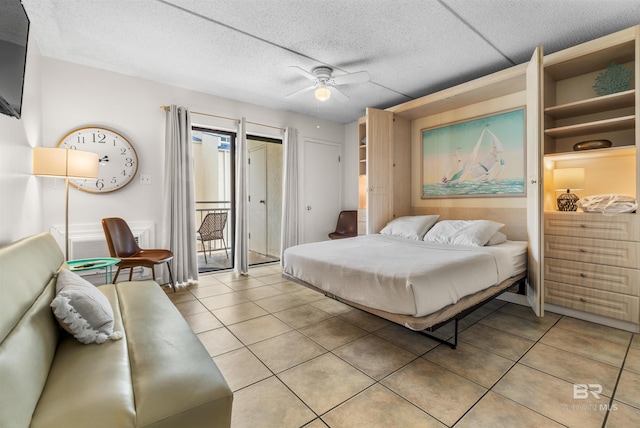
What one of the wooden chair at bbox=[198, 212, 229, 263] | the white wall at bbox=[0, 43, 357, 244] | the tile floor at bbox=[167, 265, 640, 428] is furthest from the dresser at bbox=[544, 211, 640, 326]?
the wooden chair at bbox=[198, 212, 229, 263]

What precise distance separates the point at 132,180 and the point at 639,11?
534cm

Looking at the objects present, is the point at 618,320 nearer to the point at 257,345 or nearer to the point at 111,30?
the point at 257,345

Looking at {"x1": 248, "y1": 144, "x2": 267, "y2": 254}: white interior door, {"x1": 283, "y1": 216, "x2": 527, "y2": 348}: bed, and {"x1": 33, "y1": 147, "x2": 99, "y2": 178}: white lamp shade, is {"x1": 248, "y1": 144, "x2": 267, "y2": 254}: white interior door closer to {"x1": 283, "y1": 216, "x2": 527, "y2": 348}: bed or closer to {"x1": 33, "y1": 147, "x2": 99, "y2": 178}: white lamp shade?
{"x1": 283, "y1": 216, "x2": 527, "y2": 348}: bed

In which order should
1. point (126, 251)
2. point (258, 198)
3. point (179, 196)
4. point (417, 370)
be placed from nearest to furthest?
point (417, 370)
point (126, 251)
point (179, 196)
point (258, 198)

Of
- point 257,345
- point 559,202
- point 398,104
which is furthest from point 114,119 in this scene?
point 559,202

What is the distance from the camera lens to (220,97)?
4398mm

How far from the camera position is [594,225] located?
2648mm

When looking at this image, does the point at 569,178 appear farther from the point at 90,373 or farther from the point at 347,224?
the point at 90,373

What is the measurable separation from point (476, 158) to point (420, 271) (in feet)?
8.59

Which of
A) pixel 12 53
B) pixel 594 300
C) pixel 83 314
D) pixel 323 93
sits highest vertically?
pixel 323 93

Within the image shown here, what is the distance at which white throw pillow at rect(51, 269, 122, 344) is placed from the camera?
1349 mm

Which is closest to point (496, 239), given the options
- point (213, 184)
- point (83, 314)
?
point (83, 314)

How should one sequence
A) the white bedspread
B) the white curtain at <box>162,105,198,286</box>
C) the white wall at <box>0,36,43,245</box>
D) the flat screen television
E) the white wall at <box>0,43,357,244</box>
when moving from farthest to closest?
the white curtain at <box>162,105,198,286</box> < the white wall at <box>0,43,357,244</box> < the white bedspread < the white wall at <box>0,36,43,245</box> < the flat screen television

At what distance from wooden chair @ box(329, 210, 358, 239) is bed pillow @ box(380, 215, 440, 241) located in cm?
136
